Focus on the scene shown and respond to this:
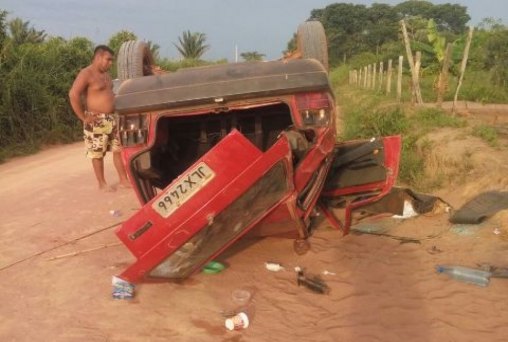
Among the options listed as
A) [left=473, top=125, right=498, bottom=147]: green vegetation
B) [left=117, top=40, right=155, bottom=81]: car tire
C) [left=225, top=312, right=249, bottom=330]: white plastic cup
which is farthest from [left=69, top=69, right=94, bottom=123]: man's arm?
[left=473, top=125, right=498, bottom=147]: green vegetation

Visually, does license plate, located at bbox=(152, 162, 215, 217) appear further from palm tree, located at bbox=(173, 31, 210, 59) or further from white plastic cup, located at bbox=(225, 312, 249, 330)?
palm tree, located at bbox=(173, 31, 210, 59)

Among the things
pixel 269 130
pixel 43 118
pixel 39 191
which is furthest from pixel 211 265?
pixel 43 118

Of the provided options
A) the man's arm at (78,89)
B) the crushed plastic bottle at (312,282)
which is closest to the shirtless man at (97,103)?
the man's arm at (78,89)

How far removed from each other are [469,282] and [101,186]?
5.15 metres

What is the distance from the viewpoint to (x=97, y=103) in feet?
22.0

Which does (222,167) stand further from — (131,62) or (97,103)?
(97,103)

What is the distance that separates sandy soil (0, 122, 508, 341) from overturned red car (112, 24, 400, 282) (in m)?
0.33

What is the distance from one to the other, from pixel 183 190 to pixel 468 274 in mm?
2391

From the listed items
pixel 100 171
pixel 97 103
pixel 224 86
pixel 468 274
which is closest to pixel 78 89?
pixel 97 103

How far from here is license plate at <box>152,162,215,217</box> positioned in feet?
11.7

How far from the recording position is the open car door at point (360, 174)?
16.9ft

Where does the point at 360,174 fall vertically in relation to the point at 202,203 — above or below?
below

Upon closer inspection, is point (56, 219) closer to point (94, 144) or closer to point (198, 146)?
point (94, 144)

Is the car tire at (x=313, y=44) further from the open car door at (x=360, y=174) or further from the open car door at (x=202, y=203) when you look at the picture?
the open car door at (x=202, y=203)
